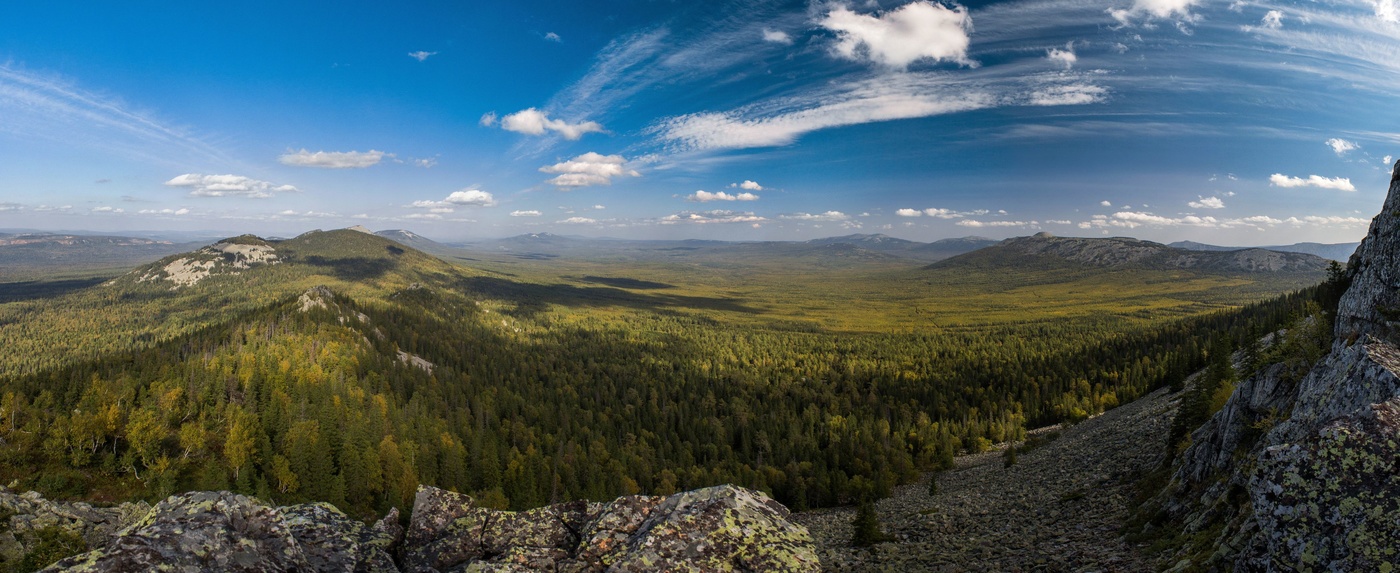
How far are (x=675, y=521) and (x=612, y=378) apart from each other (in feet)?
523

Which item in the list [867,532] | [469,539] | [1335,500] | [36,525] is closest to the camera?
[1335,500]

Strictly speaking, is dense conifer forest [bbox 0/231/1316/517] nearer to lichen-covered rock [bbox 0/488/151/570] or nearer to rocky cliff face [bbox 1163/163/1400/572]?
rocky cliff face [bbox 1163/163/1400/572]

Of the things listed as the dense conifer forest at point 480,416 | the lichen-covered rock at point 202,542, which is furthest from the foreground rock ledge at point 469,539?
the dense conifer forest at point 480,416

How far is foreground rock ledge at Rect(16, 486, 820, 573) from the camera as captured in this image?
37.6 ft

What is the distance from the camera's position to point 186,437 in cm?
6662

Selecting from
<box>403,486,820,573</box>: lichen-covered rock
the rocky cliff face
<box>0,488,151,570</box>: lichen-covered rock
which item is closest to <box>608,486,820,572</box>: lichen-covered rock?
<box>403,486,820,573</box>: lichen-covered rock

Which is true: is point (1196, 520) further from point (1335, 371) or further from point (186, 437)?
point (186, 437)

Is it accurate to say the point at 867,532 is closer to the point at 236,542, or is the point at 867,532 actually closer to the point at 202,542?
the point at 236,542

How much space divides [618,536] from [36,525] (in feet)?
112

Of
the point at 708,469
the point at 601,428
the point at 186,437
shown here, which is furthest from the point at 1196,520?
the point at 601,428

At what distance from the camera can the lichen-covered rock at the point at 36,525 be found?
2403 centimetres

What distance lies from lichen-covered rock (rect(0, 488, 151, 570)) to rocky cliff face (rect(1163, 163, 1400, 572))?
40786mm

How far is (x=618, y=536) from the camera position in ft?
46.7

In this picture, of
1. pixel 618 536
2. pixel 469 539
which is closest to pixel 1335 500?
pixel 618 536
